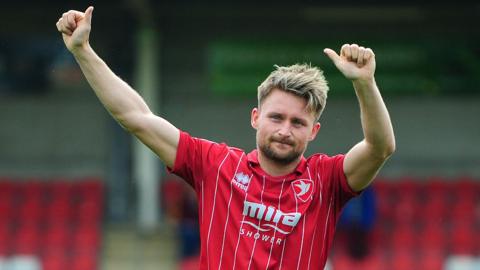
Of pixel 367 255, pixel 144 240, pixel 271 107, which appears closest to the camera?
pixel 271 107

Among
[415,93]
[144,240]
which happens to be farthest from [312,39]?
[144,240]

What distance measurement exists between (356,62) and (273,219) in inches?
25.5

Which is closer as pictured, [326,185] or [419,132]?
[326,185]

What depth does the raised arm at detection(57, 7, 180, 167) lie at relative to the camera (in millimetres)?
3514

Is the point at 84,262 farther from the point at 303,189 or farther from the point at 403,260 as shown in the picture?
the point at 303,189

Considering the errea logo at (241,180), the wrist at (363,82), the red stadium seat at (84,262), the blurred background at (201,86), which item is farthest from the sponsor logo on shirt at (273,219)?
the blurred background at (201,86)

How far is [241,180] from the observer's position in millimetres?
3543

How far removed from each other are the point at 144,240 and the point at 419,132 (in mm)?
4141

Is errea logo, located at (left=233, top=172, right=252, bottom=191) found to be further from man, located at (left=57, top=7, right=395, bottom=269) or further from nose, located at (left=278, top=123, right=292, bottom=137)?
nose, located at (left=278, top=123, right=292, bottom=137)

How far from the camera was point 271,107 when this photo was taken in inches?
136

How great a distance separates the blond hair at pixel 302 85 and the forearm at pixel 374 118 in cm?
19

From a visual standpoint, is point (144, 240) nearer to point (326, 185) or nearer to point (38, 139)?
point (38, 139)

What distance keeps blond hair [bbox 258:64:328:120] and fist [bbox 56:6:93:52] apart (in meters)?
0.69

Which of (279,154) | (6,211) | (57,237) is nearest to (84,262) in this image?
(57,237)
